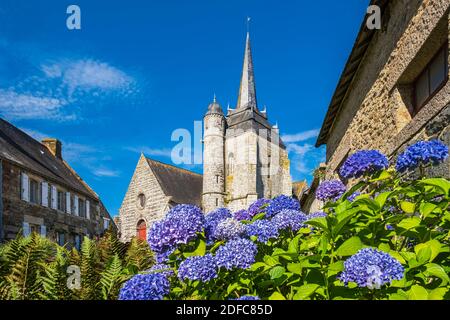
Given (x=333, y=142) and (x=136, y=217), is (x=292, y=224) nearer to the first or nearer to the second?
(x=333, y=142)

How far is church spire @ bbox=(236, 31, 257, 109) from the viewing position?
39641mm

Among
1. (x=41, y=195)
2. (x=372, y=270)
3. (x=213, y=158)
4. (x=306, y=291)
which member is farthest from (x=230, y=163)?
(x=372, y=270)

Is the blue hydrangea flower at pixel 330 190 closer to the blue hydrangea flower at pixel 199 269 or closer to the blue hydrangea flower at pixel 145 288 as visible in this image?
the blue hydrangea flower at pixel 199 269

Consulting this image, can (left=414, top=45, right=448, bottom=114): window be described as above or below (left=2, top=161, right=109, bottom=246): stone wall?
above

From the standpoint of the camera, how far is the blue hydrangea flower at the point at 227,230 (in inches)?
109

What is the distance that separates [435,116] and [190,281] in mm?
2978

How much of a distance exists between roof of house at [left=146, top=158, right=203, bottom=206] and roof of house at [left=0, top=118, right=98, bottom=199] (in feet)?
18.0

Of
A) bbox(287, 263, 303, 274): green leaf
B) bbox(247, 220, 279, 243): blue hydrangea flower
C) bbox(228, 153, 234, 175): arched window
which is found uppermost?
bbox(228, 153, 234, 175): arched window

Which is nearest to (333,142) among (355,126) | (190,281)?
(355,126)

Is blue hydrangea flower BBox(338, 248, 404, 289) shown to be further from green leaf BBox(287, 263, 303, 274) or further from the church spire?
the church spire

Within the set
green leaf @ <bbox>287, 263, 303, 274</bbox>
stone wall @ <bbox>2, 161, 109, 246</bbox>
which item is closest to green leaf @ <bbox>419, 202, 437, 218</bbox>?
green leaf @ <bbox>287, 263, 303, 274</bbox>

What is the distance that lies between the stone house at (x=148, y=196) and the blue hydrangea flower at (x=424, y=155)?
27.4m

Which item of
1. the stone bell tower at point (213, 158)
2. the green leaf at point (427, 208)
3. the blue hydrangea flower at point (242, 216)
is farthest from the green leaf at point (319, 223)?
the stone bell tower at point (213, 158)

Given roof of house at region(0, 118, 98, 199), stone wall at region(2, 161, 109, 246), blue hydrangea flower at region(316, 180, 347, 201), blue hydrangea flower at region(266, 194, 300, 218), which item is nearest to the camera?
blue hydrangea flower at region(266, 194, 300, 218)
